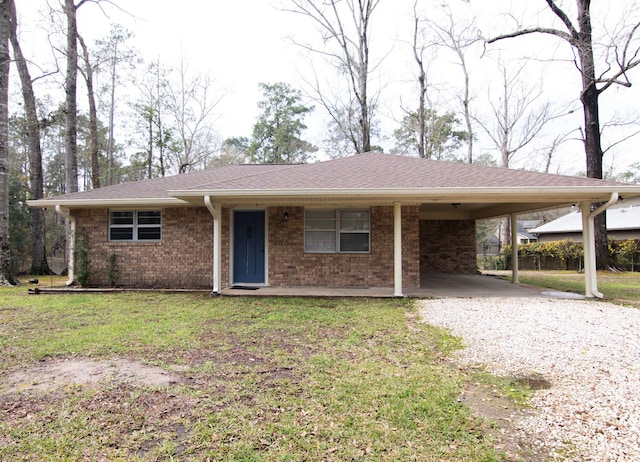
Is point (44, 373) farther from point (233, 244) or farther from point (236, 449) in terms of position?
point (233, 244)

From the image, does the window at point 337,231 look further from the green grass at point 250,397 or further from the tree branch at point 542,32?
the tree branch at point 542,32

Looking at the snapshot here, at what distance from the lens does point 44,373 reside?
377 centimetres

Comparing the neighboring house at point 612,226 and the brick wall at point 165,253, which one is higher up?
the neighboring house at point 612,226

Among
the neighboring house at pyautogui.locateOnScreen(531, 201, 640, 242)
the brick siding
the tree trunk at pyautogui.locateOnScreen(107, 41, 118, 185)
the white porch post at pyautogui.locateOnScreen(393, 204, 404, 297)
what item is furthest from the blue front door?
the neighboring house at pyautogui.locateOnScreen(531, 201, 640, 242)

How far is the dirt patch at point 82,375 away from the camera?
348 cm

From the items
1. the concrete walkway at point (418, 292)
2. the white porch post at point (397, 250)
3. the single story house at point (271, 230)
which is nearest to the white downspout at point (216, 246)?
the single story house at point (271, 230)

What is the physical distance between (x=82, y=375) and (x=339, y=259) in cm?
639

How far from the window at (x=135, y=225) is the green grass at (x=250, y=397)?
13.3 ft

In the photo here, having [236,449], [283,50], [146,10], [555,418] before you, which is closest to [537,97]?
[283,50]

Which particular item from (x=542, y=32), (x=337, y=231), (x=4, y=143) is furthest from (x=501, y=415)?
(x=542, y=32)


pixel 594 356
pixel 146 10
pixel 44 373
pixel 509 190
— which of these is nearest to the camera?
pixel 44 373

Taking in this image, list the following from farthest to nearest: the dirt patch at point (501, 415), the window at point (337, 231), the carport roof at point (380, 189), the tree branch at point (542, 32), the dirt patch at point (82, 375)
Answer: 1. the tree branch at point (542, 32)
2. the window at point (337, 231)
3. the carport roof at point (380, 189)
4. the dirt patch at point (82, 375)
5. the dirt patch at point (501, 415)

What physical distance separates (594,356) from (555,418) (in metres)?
1.85

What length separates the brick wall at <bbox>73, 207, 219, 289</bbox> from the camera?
31.4 ft
